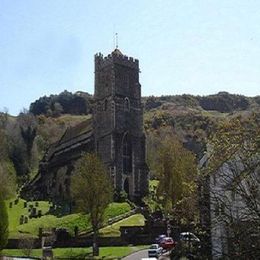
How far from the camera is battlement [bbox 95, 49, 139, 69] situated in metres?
87.1

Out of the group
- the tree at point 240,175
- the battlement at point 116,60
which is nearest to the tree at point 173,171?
the tree at point 240,175

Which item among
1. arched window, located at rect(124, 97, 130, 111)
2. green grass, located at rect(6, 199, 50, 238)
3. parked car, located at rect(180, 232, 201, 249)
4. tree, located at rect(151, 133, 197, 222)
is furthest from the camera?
arched window, located at rect(124, 97, 130, 111)

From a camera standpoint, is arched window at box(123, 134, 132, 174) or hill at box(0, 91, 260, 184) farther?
hill at box(0, 91, 260, 184)

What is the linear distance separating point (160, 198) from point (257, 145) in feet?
170

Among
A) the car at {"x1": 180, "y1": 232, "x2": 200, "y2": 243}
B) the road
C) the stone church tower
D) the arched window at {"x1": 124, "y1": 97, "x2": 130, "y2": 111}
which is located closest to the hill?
the stone church tower

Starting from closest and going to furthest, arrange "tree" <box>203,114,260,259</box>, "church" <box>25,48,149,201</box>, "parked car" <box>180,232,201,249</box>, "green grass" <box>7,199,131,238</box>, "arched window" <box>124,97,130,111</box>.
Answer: "tree" <box>203,114,260,259</box> → "parked car" <box>180,232,201,249</box> → "green grass" <box>7,199,131,238</box> → "church" <box>25,48,149,201</box> → "arched window" <box>124,97,130,111</box>

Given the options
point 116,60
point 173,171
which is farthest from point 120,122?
point 173,171

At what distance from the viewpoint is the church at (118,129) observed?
82.6 m

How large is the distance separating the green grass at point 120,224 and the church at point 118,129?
44.5 ft

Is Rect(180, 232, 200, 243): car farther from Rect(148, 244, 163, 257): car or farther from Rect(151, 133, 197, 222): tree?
Rect(151, 133, 197, 222): tree

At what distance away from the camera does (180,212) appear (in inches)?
1357

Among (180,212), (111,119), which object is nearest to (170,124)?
(111,119)

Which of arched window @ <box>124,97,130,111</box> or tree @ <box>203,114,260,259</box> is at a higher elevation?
arched window @ <box>124,97,130,111</box>

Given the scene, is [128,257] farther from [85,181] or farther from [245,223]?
[245,223]
